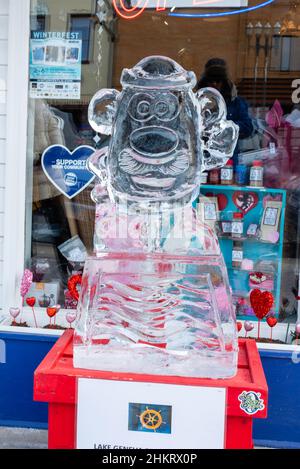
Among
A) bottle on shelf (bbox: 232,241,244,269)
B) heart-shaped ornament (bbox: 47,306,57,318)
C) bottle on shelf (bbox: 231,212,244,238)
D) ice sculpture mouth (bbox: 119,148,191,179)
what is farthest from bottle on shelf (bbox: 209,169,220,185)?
ice sculpture mouth (bbox: 119,148,191,179)

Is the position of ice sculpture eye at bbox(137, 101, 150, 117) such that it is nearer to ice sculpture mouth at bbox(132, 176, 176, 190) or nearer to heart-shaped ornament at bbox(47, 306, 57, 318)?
ice sculpture mouth at bbox(132, 176, 176, 190)

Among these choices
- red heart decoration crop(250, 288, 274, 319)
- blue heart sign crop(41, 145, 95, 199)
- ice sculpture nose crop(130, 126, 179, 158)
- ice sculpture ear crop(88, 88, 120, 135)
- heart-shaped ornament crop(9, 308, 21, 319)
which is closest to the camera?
ice sculpture nose crop(130, 126, 179, 158)

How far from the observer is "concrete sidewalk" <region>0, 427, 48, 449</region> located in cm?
312

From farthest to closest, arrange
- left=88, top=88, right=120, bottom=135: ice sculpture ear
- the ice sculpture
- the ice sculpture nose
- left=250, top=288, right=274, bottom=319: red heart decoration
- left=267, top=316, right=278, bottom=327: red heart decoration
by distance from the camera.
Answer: left=267, top=316, right=278, bottom=327: red heart decoration
left=250, top=288, right=274, bottom=319: red heart decoration
left=88, top=88, right=120, bottom=135: ice sculpture ear
the ice sculpture nose
the ice sculpture

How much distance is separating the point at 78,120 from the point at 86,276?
160 cm

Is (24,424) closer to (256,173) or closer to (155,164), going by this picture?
(155,164)

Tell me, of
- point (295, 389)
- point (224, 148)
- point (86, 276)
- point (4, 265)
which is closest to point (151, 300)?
point (86, 276)

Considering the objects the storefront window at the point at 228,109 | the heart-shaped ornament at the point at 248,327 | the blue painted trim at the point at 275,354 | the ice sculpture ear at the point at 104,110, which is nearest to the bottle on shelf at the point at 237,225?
the storefront window at the point at 228,109

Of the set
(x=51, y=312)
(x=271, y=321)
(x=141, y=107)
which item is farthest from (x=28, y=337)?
(x=141, y=107)

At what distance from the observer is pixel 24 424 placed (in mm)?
3281

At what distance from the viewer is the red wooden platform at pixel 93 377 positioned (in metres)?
2.04

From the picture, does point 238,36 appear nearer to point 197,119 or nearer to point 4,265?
point 197,119

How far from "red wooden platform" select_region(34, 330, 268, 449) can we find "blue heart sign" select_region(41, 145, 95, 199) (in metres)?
1.56

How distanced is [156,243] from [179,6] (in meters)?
1.76
